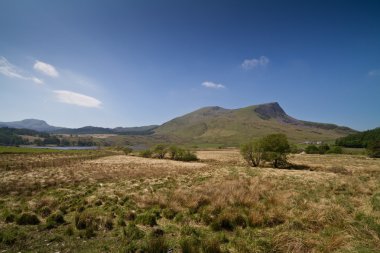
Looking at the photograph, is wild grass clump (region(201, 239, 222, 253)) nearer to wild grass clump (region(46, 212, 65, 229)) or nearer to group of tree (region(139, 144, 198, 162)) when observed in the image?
wild grass clump (region(46, 212, 65, 229))

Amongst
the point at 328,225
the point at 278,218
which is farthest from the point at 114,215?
the point at 328,225

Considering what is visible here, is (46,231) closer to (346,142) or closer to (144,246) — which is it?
(144,246)

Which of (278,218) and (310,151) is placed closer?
(278,218)

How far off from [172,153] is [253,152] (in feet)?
122

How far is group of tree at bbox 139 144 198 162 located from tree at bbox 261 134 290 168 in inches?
1225

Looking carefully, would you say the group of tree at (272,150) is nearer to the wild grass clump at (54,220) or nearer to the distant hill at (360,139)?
the wild grass clump at (54,220)

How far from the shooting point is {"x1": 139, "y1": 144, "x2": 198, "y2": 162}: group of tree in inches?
3027

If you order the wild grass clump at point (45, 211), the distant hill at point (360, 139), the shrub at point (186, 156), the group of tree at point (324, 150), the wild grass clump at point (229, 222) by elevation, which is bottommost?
the shrub at point (186, 156)

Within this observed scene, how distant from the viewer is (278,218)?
9.31 meters

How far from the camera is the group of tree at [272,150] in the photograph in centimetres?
5019

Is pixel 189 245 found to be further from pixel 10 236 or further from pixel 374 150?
pixel 374 150

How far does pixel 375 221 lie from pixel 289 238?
15.3 ft

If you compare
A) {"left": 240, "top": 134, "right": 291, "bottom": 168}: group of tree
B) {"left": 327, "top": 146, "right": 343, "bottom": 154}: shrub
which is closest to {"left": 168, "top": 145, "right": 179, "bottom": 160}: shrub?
{"left": 240, "top": 134, "right": 291, "bottom": 168}: group of tree

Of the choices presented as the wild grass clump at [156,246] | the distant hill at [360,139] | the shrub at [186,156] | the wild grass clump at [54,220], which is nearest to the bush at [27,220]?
the wild grass clump at [54,220]
